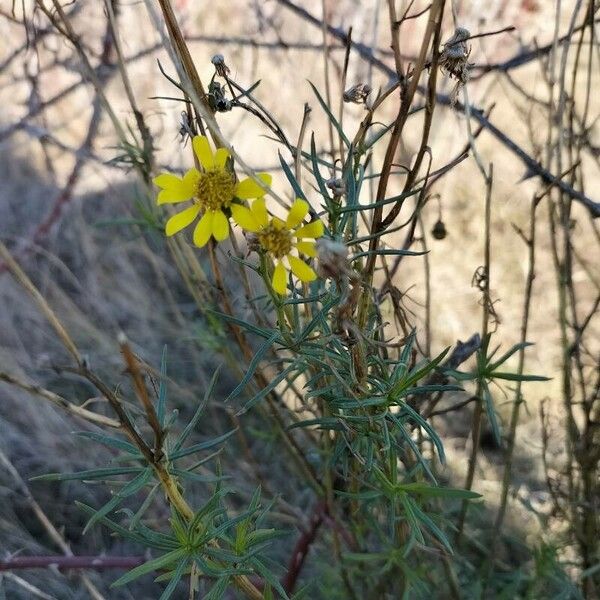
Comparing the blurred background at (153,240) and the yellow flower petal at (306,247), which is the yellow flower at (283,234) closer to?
the yellow flower petal at (306,247)

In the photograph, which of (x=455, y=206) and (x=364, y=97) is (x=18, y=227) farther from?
(x=364, y=97)

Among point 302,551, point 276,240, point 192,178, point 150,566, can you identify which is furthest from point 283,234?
point 302,551

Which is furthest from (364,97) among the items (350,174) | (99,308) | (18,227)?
(18,227)

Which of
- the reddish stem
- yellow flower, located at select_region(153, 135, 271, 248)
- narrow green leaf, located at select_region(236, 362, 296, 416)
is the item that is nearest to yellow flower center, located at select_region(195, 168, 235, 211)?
yellow flower, located at select_region(153, 135, 271, 248)

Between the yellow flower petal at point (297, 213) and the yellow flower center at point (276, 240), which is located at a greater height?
the yellow flower petal at point (297, 213)

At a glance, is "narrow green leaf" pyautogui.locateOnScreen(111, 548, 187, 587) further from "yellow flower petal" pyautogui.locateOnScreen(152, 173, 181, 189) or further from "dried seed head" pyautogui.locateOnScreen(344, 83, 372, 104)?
"dried seed head" pyautogui.locateOnScreen(344, 83, 372, 104)

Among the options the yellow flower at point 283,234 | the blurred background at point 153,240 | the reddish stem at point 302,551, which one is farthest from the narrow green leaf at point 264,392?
the blurred background at point 153,240
